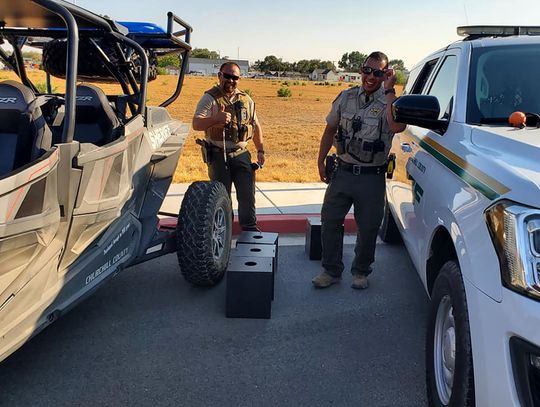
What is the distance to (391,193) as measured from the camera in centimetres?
466

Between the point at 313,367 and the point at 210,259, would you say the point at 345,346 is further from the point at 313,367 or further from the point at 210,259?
the point at 210,259

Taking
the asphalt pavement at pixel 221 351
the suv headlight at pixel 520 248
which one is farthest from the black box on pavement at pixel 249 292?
the suv headlight at pixel 520 248

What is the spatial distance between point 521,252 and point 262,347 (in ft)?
6.56

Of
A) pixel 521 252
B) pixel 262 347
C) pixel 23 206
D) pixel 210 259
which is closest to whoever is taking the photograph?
pixel 521 252

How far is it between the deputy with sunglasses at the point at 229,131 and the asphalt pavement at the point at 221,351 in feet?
3.75

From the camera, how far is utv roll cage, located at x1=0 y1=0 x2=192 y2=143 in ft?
9.11

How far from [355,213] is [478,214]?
2182 mm

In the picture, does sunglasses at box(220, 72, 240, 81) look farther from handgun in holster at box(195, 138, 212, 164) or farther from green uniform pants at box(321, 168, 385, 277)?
green uniform pants at box(321, 168, 385, 277)

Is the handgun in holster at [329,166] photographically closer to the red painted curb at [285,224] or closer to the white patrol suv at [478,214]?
the white patrol suv at [478,214]

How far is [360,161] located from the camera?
13.5 ft

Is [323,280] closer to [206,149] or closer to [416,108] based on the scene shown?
[206,149]

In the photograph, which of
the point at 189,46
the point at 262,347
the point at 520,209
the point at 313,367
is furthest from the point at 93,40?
the point at 520,209

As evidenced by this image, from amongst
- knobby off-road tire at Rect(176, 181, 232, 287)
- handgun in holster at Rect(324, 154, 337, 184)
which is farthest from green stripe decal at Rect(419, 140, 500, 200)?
knobby off-road tire at Rect(176, 181, 232, 287)

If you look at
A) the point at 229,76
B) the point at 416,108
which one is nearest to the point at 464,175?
the point at 416,108
